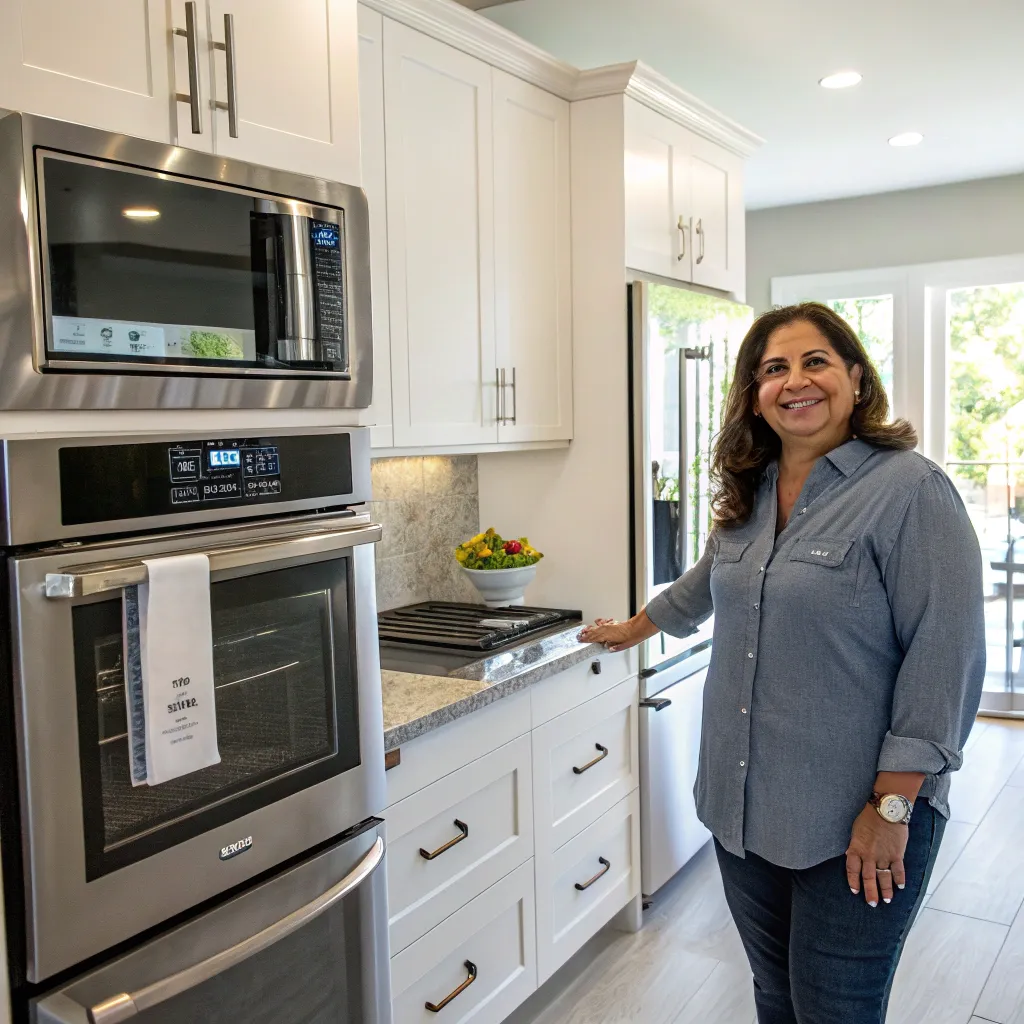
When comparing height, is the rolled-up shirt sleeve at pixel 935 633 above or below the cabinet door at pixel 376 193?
below

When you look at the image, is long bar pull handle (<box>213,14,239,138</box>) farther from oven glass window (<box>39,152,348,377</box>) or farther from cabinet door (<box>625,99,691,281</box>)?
cabinet door (<box>625,99,691,281</box>)

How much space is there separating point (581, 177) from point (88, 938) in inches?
90.1

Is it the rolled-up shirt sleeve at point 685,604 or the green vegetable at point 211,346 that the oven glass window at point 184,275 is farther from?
the rolled-up shirt sleeve at point 685,604

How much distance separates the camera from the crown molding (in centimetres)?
232

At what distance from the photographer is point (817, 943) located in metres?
1.68

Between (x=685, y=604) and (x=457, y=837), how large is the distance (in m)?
0.66

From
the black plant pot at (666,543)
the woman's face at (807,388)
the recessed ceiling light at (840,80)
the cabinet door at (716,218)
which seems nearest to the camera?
the woman's face at (807,388)

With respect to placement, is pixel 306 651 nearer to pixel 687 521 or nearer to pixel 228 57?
pixel 228 57

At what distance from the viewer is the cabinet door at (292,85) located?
4.81ft

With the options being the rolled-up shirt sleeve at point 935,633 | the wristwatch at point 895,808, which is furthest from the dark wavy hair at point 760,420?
the wristwatch at point 895,808

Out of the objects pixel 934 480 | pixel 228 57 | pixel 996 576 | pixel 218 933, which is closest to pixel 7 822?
pixel 218 933

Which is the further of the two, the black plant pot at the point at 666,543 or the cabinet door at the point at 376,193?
the black plant pot at the point at 666,543

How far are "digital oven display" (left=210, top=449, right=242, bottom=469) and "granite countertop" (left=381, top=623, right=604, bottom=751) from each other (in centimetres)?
62

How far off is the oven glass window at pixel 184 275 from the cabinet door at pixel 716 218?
1901 millimetres
